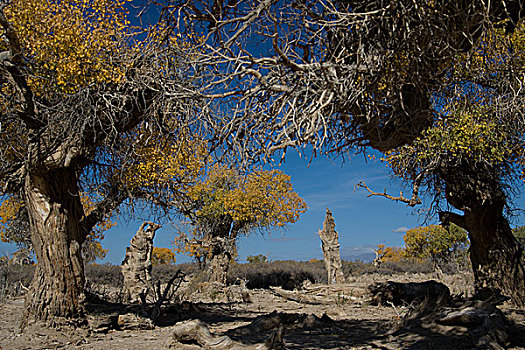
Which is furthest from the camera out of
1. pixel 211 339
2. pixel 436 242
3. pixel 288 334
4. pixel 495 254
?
pixel 436 242

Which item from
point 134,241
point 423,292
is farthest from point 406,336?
point 134,241

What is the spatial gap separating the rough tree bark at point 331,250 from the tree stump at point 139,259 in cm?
998

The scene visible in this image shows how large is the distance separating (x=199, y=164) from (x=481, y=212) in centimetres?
808

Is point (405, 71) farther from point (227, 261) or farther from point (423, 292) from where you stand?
point (227, 261)

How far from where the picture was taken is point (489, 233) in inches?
366

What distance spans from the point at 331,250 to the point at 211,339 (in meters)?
14.6

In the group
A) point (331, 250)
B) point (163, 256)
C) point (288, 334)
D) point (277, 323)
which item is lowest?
point (288, 334)

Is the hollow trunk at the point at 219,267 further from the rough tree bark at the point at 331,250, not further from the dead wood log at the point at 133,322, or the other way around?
the dead wood log at the point at 133,322

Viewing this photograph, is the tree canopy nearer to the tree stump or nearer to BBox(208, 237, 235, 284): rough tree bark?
the tree stump

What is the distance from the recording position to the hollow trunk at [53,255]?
26.0 ft

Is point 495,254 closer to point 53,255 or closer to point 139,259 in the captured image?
point 53,255

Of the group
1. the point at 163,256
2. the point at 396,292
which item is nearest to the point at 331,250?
the point at 396,292

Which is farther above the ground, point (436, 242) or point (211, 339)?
point (436, 242)

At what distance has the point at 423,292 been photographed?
1182 cm
